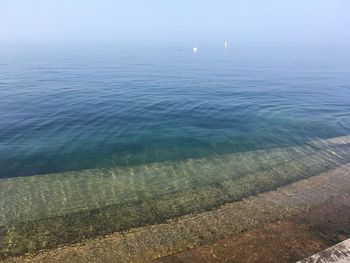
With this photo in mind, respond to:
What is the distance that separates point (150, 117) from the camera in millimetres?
24797

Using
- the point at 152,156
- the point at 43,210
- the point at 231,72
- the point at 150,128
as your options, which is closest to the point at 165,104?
the point at 150,128

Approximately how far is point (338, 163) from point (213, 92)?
1969 cm

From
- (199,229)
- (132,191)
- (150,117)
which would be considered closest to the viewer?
(199,229)

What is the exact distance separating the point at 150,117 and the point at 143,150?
6919 millimetres

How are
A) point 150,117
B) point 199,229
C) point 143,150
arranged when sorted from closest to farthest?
point 199,229, point 143,150, point 150,117

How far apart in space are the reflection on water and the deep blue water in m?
1.38

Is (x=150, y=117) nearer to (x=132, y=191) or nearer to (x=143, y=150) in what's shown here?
(x=143, y=150)

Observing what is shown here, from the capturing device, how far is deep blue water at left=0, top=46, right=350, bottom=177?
17.9m

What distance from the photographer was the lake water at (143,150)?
11898 millimetres

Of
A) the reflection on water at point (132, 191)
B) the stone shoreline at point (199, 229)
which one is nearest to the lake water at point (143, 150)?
the reflection on water at point (132, 191)

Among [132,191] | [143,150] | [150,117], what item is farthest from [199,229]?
[150,117]

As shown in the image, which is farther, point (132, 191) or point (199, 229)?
point (132, 191)

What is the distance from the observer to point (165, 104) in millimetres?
28750

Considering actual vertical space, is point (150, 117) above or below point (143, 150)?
above
